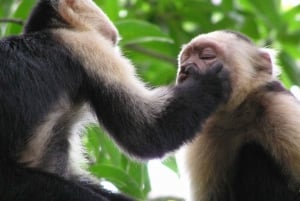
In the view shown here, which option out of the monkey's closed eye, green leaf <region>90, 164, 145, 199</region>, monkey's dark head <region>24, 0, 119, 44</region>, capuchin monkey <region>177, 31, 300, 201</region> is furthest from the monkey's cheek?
green leaf <region>90, 164, 145, 199</region>

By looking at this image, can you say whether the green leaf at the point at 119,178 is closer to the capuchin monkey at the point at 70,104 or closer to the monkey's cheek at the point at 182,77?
the capuchin monkey at the point at 70,104

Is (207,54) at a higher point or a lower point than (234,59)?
higher

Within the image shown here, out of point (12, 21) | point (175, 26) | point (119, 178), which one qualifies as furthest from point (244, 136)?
point (175, 26)

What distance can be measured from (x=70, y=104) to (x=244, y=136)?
108 cm

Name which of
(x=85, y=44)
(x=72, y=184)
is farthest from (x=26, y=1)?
(x=72, y=184)

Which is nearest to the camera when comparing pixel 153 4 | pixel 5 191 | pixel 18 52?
pixel 5 191

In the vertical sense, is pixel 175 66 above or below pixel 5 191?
below

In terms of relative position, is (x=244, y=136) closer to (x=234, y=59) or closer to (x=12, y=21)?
(x=234, y=59)

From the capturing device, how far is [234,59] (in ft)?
17.3

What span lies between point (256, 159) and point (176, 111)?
60 cm

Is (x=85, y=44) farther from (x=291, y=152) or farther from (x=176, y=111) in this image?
(x=291, y=152)

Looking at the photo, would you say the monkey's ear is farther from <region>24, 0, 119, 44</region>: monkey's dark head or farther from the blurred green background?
<region>24, 0, 119, 44</region>: monkey's dark head

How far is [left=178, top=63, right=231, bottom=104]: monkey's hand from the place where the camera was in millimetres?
4645

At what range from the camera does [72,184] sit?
4.19 meters
